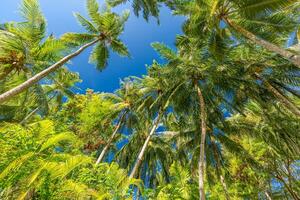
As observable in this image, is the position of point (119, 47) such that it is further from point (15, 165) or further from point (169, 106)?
point (15, 165)

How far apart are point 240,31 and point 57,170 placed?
8.24 metres

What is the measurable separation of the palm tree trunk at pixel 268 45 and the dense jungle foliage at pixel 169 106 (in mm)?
31

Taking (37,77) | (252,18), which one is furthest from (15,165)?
(252,18)

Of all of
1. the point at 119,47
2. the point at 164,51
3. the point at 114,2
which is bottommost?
the point at 164,51

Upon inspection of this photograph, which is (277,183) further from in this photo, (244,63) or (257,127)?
(244,63)

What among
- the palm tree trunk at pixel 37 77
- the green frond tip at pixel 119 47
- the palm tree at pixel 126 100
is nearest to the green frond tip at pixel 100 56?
the green frond tip at pixel 119 47

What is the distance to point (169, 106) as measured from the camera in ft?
57.5

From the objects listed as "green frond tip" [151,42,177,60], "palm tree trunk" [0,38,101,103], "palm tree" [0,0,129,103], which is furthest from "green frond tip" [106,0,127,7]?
"green frond tip" [151,42,177,60]

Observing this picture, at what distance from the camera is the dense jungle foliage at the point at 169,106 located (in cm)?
801

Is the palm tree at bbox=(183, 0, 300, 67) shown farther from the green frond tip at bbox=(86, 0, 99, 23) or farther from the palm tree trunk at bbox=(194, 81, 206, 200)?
the green frond tip at bbox=(86, 0, 99, 23)

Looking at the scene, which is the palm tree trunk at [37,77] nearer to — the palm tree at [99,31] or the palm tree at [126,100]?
the palm tree at [99,31]

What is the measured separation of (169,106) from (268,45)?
7.54 meters

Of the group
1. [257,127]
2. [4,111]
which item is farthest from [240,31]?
[4,111]

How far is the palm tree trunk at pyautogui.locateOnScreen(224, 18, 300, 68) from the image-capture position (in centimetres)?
989
